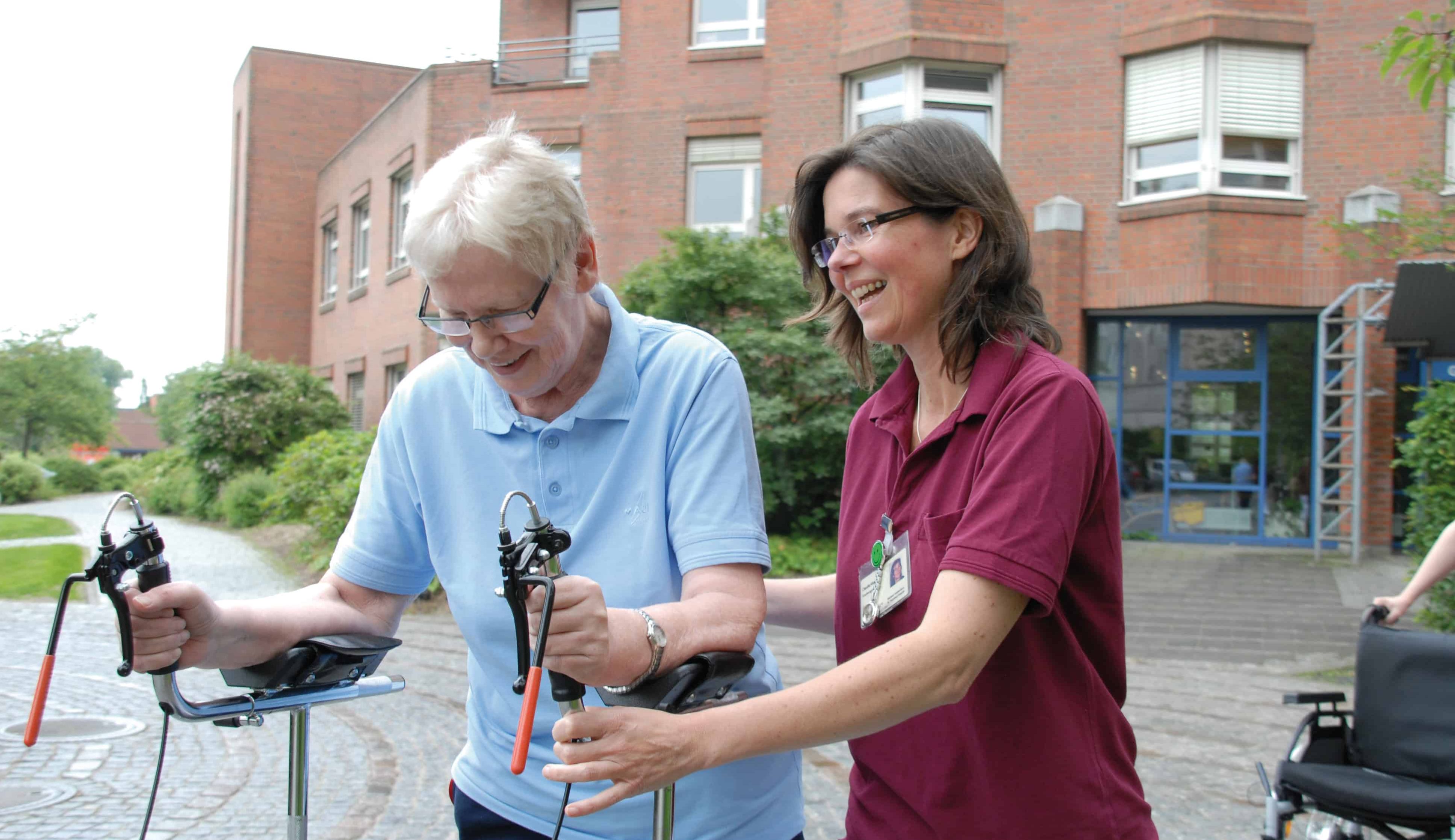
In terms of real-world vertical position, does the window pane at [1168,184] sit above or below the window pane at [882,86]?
below

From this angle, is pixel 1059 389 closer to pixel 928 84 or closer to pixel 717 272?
pixel 717 272

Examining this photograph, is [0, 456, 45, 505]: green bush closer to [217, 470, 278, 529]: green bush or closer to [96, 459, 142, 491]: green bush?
[96, 459, 142, 491]: green bush

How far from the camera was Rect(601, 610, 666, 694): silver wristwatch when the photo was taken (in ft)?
4.81

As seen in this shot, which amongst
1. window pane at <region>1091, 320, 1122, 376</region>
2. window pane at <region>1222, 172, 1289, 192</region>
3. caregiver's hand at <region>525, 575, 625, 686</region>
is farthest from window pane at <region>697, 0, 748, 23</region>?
caregiver's hand at <region>525, 575, 625, 686</region>

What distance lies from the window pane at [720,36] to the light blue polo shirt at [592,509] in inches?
673

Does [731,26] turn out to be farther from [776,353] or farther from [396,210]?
[396,210]

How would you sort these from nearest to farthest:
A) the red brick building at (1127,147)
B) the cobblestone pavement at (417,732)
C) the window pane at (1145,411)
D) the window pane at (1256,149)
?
the cobblestone pavement at (417,732), the red brick building at (1127,147), the window pane at (1256,149), the window pane at (1145,411)

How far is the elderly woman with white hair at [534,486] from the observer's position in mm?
1729

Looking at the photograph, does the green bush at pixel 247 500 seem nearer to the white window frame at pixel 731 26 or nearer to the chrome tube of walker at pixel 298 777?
the white window frame at pixel 731 26

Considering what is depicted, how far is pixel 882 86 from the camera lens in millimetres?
16281

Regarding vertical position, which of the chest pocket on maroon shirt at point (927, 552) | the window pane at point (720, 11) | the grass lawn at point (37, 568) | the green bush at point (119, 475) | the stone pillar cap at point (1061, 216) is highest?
the window pane at point (720, 11)

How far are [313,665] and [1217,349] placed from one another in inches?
644

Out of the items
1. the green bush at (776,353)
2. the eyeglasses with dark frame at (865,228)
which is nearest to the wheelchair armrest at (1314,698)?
the eyeglasses with dark frame at (865,228)

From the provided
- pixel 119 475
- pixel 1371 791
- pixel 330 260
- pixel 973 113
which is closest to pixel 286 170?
pixel 330 260
